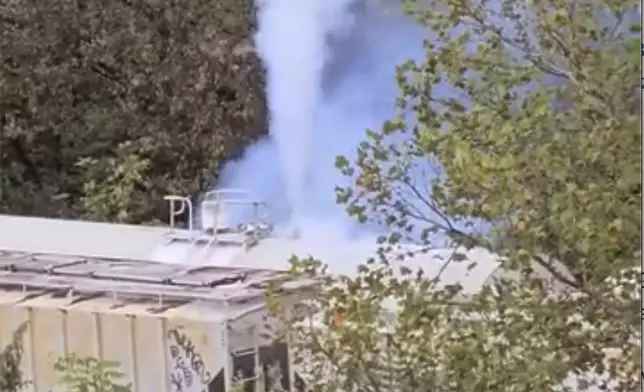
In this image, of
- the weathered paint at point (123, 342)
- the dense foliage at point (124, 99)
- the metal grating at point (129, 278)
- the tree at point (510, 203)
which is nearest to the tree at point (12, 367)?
the weathered paint at point (123, 342)

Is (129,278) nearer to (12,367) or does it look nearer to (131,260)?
(131,260)

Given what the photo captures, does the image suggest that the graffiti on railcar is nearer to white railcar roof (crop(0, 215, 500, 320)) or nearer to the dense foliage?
white railcar roof (crop(0, 215, 500, 320))

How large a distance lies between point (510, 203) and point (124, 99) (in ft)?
4.10

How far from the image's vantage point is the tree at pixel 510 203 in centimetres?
128

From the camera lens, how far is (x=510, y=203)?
1.33m

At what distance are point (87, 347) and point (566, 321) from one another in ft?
4.09

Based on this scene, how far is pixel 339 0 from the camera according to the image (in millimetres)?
2141

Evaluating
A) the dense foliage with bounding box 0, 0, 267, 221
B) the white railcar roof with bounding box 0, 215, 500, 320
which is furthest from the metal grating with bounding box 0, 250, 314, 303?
the dense foliage with bounding box 0, 0, 267, 221

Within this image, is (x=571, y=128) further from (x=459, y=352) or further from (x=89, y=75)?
(x=89, y=75)

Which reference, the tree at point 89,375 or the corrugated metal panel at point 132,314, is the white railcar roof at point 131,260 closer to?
the corrugated metal panel at point 132,314

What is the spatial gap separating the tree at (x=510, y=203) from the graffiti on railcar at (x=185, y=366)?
2.28 feet

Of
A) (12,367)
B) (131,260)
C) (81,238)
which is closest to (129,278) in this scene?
(131,260)

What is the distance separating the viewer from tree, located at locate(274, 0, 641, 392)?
4.18ft

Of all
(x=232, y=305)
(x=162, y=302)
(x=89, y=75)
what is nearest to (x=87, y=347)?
(x=162, y=302)
